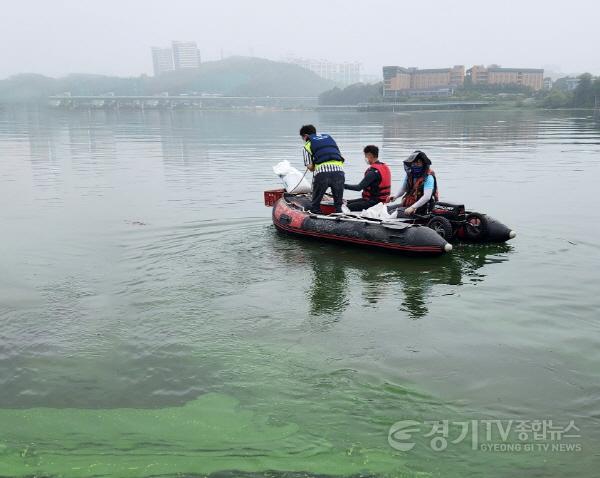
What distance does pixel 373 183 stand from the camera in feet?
40.5

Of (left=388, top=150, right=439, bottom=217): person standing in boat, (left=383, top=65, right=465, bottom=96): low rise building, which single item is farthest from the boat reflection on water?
(left=383, top=65, right=465, bottom=96): low rise building

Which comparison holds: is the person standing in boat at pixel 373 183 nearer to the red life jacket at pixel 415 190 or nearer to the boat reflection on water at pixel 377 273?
the red life jacket at pixel 415 190

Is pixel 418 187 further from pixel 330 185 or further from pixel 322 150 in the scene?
pixel 322 150

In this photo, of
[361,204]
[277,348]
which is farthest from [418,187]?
[277,348]

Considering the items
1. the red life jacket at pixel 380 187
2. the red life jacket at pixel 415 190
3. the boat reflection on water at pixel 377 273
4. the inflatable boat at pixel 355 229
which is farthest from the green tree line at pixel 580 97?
the boat reflection on water at pixel 377 273

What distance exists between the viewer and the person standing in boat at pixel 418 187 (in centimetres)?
1153

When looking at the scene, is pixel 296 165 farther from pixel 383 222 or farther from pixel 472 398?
pixel 472 398

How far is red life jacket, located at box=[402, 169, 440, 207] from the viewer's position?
38.3ft

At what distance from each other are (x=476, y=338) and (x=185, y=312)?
4.14 m

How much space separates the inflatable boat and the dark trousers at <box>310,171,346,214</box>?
1.09 ft

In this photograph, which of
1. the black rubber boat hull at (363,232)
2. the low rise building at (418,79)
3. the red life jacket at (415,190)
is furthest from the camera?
the low rise building at (418,79)

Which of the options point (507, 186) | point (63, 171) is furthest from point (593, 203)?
point (63, 171)

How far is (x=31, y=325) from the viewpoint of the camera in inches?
319

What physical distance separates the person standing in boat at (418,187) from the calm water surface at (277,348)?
117 cm
